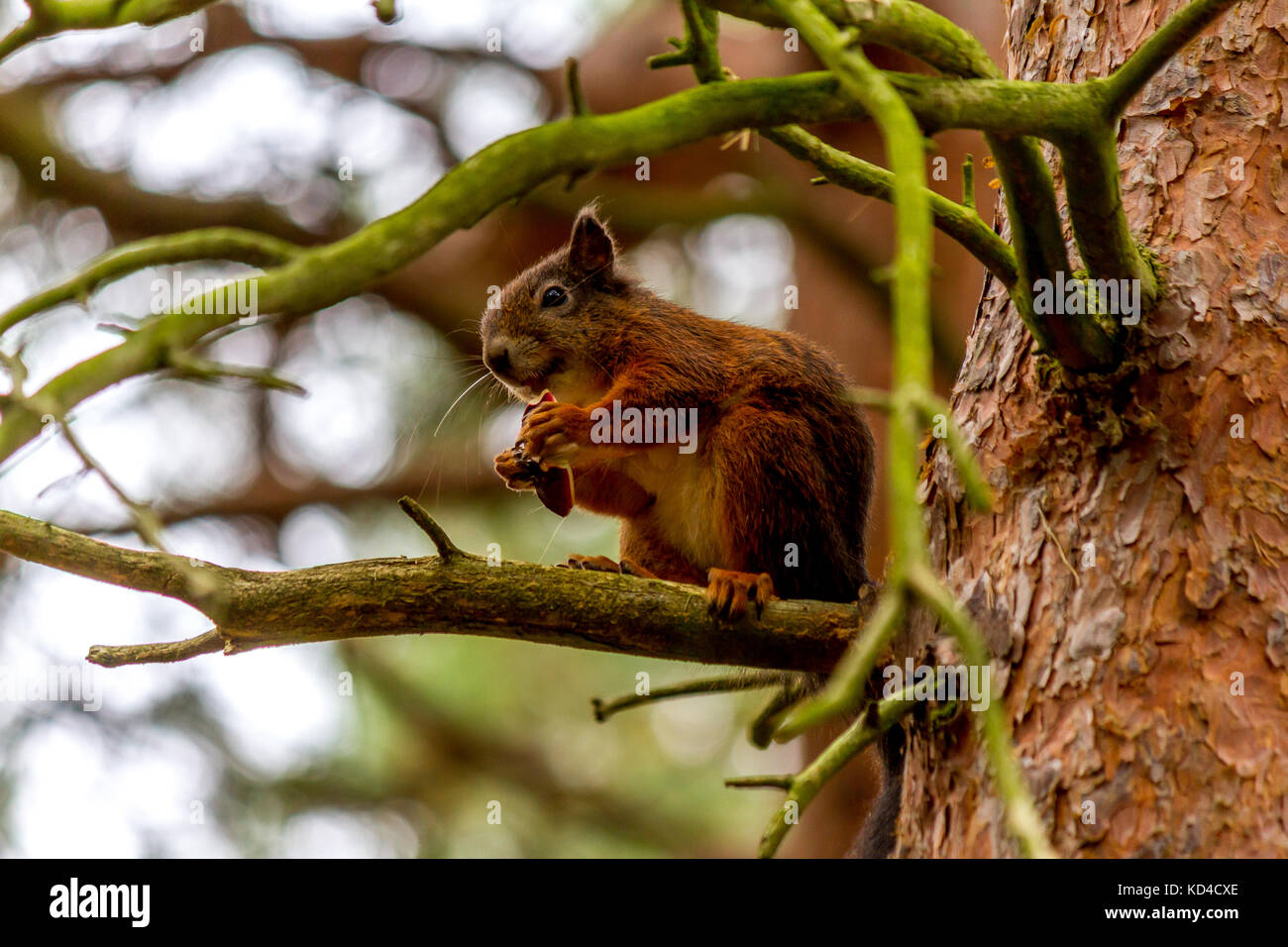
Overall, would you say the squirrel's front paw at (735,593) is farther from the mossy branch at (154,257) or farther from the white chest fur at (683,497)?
the mossy branch at (154,257)

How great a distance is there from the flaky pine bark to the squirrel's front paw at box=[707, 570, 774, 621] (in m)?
0.30

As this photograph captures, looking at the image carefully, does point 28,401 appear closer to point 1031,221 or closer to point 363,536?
point 1031,221

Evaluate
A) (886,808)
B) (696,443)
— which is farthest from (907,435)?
(696,443)

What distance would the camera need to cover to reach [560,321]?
10.2 ft

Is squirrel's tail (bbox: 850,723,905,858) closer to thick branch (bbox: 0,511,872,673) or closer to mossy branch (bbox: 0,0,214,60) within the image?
thick branch (bbox: 0,511,872,673)

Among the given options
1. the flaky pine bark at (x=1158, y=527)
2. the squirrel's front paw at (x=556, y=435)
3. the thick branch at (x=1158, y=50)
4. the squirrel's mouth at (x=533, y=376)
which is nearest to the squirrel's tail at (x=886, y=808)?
the flaky pine bark at (x=1158, y=527)

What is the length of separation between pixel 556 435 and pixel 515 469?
129 mm

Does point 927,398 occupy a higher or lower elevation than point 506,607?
higher

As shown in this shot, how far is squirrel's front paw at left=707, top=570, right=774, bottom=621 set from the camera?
79.4 inches

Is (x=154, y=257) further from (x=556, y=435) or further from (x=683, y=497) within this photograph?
(x=683, y=497)

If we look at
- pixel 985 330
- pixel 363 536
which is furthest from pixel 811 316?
pixel 985 330

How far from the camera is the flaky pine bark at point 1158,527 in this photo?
1.62m

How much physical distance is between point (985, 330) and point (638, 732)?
573 centimetres

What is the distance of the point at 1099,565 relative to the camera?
1.78 m
